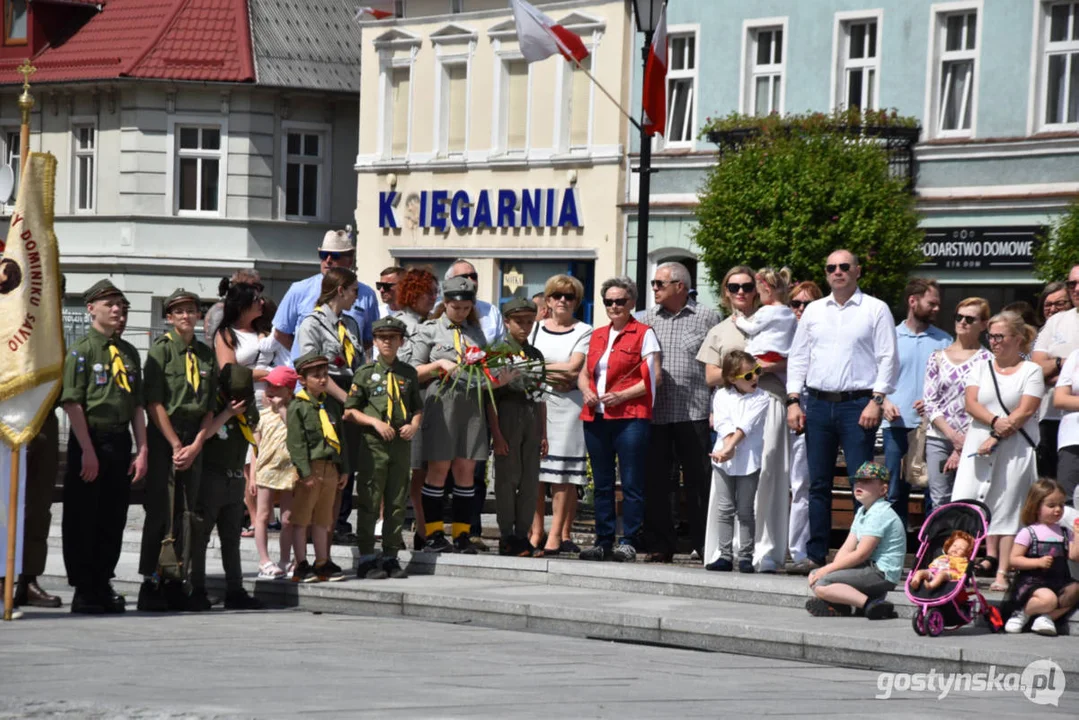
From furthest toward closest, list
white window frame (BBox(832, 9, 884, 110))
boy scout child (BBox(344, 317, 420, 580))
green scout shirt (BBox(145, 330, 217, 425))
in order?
1. white window frame (BBox(832, 9, 884, 110))
2. boy scout child (BBox(344, 317, 420, 580))
3. green scout shirt (BBox(145, 330, 217, 425))

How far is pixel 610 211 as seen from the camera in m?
35.5

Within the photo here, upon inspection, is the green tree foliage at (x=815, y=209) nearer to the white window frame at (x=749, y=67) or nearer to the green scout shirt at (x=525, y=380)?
the white window frame at (x=749, y=67)

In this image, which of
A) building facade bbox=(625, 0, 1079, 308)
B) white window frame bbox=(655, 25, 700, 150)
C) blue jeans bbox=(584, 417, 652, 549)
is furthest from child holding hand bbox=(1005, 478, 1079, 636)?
white window frame bbox=(655, 25, 700, 150)

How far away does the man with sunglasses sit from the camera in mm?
13648

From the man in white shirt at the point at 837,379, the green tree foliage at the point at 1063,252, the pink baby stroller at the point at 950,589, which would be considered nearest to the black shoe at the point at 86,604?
the man in white shirt at the point at 837,379

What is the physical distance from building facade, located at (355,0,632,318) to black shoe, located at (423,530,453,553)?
848 inches

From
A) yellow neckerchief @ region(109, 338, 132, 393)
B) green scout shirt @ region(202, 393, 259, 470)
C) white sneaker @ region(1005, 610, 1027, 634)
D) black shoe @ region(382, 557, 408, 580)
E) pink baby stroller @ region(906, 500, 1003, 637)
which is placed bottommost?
black shoe @ region(382, 557, 408, 580)

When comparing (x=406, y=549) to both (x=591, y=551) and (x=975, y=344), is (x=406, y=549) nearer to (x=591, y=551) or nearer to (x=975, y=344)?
(x=591, y=551)

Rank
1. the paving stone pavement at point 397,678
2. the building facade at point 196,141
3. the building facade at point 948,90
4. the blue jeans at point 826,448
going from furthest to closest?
the building facade at point 196,141 → the building facade at point 948,90 → the blue jeans at point 826,448 → the paving stone pavement at point 397,678

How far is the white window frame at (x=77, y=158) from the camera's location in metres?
41.8

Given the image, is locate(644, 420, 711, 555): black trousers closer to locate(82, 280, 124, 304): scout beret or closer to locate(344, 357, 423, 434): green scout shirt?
locate(344, 357, 423, 434): green scout shirt

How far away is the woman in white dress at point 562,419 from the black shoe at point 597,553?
44 cm

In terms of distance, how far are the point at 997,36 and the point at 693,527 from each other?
18.2 meters

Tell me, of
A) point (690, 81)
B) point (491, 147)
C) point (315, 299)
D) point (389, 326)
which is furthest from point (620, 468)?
point (491, 147)
